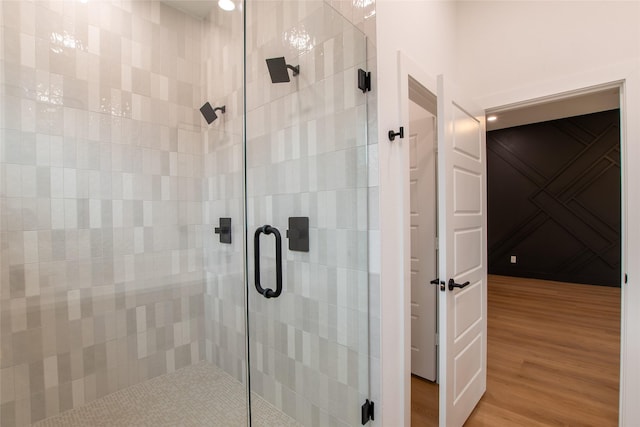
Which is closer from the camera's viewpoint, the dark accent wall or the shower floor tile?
the shower floor tile

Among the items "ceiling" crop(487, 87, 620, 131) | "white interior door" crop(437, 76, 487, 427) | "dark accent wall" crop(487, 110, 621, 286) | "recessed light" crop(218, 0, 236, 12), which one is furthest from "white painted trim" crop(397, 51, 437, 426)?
"dark accent wall" crop(487, 110, 621, 286)

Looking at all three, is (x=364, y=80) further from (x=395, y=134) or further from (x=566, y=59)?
(x=566, y=59)

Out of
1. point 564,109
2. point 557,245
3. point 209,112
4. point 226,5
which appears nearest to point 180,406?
point 209,112

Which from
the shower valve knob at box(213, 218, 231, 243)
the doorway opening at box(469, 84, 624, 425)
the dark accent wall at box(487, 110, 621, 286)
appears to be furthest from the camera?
the dark accent wall at box(487, 110, 621, 286)

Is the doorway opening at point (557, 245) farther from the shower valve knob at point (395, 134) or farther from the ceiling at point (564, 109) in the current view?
the shower valve knob at point (395, 134)

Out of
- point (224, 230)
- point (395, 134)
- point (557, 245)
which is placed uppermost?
point (395, 134)

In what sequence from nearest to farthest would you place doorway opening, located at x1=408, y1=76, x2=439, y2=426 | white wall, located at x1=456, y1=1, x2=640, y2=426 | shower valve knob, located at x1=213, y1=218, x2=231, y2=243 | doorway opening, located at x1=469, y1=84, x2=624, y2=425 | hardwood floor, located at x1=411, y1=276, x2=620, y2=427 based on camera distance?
white wall, located at x1=456, y1=1, x2=640, y2=426 → shower valve knob, located at x1=213, y1=218, x2=231, y2=243 → hardwood floor, located at x1=411, y1=276, x2=620, y2=427 → doorway opening, located at x1=408, y1=76, x2=439, y2=426 → doorway opening, located at x1=469, y1=84, x2=624, y2=425

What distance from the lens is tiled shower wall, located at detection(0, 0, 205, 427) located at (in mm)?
1475

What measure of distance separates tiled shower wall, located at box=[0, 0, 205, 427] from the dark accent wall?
5.96 m

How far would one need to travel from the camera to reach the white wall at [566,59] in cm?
164

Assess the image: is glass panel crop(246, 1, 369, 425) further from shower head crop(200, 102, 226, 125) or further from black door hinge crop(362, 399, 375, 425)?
shower head crop(200, 102, 226, 125)

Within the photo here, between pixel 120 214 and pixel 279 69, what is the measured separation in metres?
1.30

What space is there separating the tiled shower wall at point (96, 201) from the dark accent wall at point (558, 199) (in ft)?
19.6

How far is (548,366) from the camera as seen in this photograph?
2559 mm
